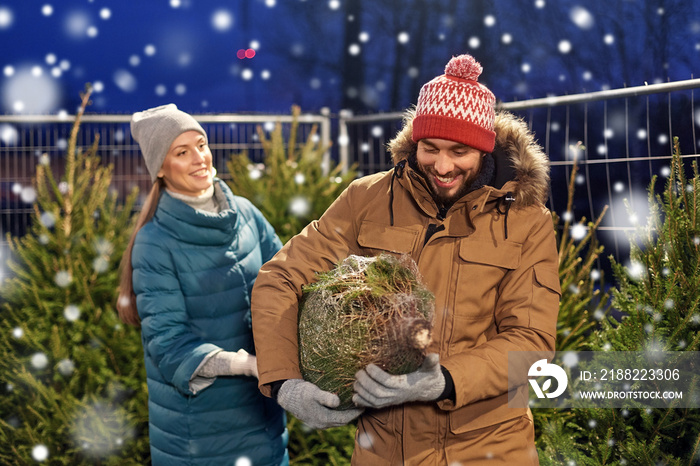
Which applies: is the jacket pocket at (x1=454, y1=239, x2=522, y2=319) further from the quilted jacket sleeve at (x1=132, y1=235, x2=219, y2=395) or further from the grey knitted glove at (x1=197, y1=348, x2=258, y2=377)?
the quilted jacket sleeve at (x1=132, y1=235, x2=219, y2=395)

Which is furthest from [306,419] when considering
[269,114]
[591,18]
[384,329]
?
[591,18]

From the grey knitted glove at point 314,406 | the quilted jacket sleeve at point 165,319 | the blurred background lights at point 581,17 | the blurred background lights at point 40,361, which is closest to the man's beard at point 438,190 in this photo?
the grey knitted glove at point 314,406

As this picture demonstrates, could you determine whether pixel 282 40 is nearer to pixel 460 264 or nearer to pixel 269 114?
pixel 269 114

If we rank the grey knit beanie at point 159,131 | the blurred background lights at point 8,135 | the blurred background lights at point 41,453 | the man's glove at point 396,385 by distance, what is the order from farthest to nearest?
the blurred background lights at point 8,135 < the blurred background lights at point 41,453 < the grey knit beanie at point 159,131 < the man's glove at point 396,385

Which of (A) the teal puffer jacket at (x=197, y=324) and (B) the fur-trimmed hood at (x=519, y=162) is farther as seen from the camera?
(A) the teal puffer jacket at (x=197, y=324)

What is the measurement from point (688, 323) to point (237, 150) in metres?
4.66

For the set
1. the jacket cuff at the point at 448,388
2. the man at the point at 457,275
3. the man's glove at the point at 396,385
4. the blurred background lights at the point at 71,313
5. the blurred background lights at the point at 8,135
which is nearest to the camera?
the man's glove at the point at 396,385

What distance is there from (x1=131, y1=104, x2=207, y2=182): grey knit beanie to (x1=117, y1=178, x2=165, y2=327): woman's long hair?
7cm

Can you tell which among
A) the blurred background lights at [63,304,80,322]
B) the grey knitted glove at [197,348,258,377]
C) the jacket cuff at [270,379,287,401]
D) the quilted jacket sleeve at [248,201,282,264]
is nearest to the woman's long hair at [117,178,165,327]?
the quilted jacket sleeve at [248,201,282,264]

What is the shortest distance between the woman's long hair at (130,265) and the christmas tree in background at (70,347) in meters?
1.41

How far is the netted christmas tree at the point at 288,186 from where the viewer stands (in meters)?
4.76

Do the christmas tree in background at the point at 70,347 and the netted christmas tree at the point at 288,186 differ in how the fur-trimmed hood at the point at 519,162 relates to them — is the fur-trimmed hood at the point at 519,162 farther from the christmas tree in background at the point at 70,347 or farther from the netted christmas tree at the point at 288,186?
the christmas tree in background at the point at 70,347

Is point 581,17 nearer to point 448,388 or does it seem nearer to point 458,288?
point 458,288

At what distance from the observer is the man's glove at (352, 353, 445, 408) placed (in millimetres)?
1698
